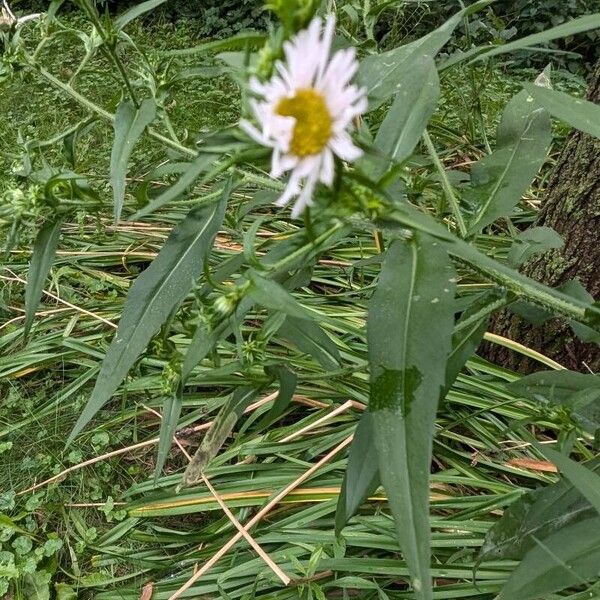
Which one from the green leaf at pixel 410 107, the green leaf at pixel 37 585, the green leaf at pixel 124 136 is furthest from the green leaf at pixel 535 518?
the green leaf at pixel 37 585

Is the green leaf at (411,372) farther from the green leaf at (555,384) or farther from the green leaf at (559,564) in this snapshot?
the green leaf at (555,384)

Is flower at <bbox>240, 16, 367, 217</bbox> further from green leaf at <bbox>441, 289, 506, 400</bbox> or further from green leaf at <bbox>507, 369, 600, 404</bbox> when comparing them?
green leaf at <bbox>507, 369, 600, 404</bbox>

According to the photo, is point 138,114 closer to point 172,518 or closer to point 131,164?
point 172,518

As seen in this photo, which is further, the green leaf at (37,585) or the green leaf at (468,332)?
the green leaf at (37,585)

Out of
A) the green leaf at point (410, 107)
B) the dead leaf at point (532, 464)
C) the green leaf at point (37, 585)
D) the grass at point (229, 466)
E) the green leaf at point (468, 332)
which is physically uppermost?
the green leaf at point (410, 107)

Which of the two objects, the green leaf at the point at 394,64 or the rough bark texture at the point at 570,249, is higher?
the green leaf at the point at 394,64

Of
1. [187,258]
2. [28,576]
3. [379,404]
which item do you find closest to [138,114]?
[187,258]

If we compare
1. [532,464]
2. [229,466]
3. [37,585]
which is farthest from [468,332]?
[37,585]

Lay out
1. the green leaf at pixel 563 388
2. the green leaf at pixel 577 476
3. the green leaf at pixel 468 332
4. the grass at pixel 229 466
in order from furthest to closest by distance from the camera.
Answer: the grass at pixel 229 466 → the green leaf at pixel 563 388 → the green leaf at pixel 468 332 → the green leaf at pixel 577 476
